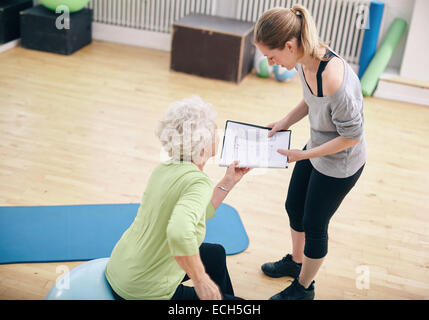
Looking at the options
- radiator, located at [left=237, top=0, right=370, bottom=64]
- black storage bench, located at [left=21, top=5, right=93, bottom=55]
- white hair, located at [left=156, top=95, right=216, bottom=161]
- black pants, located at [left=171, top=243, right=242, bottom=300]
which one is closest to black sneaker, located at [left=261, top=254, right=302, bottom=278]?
black pants, located at [left=171, top=243, right=242, bottom=300]

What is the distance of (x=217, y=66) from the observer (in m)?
4.93

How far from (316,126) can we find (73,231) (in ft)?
4.39

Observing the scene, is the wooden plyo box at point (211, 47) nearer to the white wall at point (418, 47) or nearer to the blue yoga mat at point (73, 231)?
the white wall at point (418, 47)

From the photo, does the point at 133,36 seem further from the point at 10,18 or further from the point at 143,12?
the point at 10,18

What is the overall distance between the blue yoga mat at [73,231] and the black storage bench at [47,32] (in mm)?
2779

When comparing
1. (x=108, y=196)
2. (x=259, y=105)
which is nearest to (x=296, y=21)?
(x=108, y=196)

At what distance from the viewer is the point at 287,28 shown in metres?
1.72

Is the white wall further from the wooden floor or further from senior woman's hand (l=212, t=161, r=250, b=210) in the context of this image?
senior woman's hand (l=212, t=161, r=250, b=210)

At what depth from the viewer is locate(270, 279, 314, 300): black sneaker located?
225 cm

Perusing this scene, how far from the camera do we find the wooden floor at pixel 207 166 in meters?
2.55

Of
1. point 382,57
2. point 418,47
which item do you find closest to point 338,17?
point 382,57

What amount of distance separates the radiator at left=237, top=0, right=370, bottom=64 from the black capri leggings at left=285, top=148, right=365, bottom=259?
11.1 ft

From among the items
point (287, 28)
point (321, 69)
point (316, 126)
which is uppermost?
point (287, 28)

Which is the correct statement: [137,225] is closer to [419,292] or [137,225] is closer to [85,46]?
[419,292]
